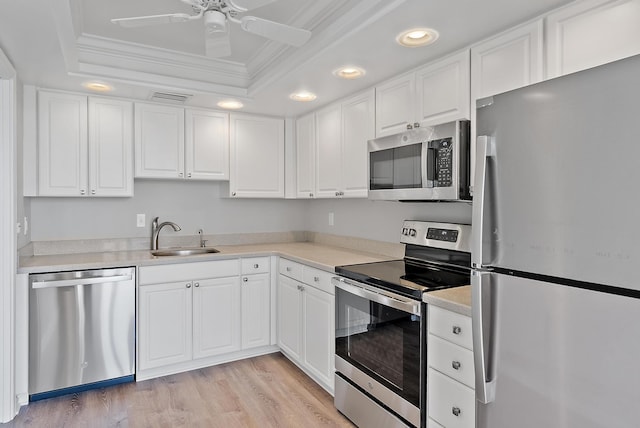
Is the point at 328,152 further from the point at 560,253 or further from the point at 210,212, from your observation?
the point at 560,253

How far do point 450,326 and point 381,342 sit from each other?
1.69 ft

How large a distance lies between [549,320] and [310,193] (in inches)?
Answer: 102

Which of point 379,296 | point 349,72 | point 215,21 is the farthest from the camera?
point 349,72

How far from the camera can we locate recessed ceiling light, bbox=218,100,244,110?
3311 millimetres

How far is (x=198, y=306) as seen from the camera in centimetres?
313

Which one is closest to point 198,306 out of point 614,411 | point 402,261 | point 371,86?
point 402,261

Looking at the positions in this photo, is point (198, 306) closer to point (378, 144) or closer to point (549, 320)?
point (378, 144)

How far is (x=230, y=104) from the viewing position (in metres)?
3.38

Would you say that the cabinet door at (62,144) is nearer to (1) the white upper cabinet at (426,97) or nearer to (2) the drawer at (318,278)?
(2) the drawer at (318,278)

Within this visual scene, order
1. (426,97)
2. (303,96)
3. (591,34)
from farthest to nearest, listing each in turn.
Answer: (303,96)
(426,97)
(591,34)

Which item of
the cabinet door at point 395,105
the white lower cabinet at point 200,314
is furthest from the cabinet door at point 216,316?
the cabinet door at point 395,105

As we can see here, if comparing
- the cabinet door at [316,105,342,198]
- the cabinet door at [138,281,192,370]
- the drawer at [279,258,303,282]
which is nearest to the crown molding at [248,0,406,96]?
the cabinet door at [316,105,342,198]

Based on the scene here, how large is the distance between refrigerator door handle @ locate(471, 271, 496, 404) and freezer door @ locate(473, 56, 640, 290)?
0.07 m

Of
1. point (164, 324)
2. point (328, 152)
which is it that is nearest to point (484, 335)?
point (328, 152)
